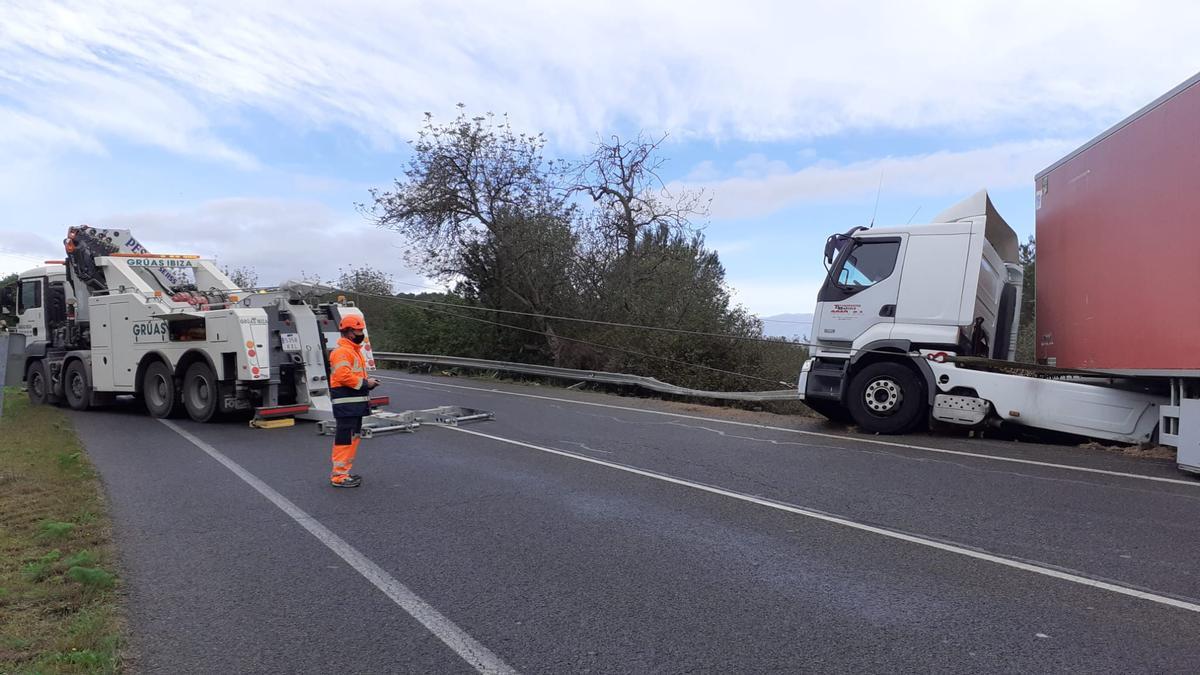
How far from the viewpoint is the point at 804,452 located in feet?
29.5

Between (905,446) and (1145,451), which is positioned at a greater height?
(1145,451)

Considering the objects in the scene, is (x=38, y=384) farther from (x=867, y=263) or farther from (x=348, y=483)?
(x=867, y=263)

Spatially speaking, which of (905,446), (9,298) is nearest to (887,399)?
(905,446)

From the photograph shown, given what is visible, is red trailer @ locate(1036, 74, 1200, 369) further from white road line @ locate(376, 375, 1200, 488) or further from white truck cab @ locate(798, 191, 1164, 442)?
white road line @ locate(376, 375, 1200, 488)

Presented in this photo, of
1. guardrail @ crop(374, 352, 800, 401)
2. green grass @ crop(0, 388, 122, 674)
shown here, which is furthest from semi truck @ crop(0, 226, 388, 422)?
guardrail @ crop(374, 352, 800, 401)

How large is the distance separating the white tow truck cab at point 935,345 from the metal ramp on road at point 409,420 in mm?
4884

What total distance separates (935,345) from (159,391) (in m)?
11.9

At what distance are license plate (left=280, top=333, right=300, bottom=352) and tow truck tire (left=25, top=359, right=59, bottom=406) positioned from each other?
6326 mm

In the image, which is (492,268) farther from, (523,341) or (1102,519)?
(1102,519)

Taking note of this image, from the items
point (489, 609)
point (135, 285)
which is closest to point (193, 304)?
point (135, 285)

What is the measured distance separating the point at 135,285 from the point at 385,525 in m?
9.48

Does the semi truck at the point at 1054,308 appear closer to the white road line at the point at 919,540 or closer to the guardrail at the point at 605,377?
the guardrail at the point at 605,377

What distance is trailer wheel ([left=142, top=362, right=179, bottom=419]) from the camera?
41.1 feet

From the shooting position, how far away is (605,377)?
17438 millimetres
